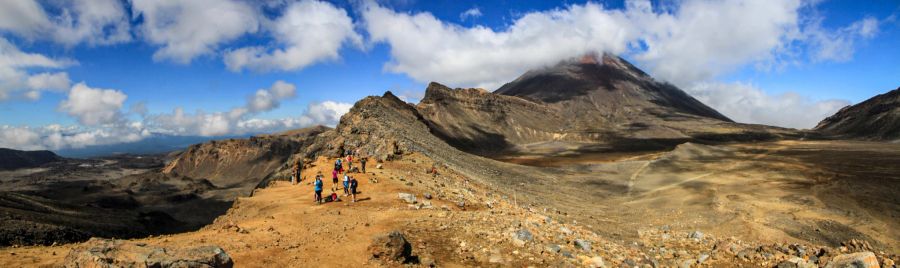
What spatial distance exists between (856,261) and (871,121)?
188m

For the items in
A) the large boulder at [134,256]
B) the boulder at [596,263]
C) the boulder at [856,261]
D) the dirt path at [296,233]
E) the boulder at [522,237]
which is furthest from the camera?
the boulder at [522,237]

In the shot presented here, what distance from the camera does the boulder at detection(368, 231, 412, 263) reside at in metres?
13.4

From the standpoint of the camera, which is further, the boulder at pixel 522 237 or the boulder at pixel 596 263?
the boulder at pixel 522 237

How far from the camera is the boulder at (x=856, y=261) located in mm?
13750

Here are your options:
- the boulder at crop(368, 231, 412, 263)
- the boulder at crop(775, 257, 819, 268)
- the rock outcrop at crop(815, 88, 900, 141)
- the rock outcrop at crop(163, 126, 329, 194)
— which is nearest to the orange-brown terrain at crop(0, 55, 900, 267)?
the boulder at crop(368, 231, 412, 263)

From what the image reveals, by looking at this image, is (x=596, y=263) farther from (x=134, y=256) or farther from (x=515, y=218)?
(x=134, y=256)

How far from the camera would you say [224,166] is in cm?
18675

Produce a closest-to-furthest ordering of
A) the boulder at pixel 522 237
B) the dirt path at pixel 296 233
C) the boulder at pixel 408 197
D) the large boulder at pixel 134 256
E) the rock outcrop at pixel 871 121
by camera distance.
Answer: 1. the large boulder at pixel 134 256
2. the dirt path at pixel 296 233
3. the boulder at pixel 522 237
4. the boulder at pixel 408 197
5. the rock outcrop at pixel 871 121

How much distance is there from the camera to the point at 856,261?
14070 millimetres

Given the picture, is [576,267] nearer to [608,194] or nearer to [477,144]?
[608,194]

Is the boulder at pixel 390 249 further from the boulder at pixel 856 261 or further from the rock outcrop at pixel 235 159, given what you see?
the rock outcrop at pixel 235 159

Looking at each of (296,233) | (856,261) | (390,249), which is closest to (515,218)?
(390,249)

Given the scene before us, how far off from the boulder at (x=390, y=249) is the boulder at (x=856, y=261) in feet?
43.6

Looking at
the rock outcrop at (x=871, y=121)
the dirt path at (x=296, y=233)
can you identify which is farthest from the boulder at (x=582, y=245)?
the rock outcrop at (x=871, y=121)
